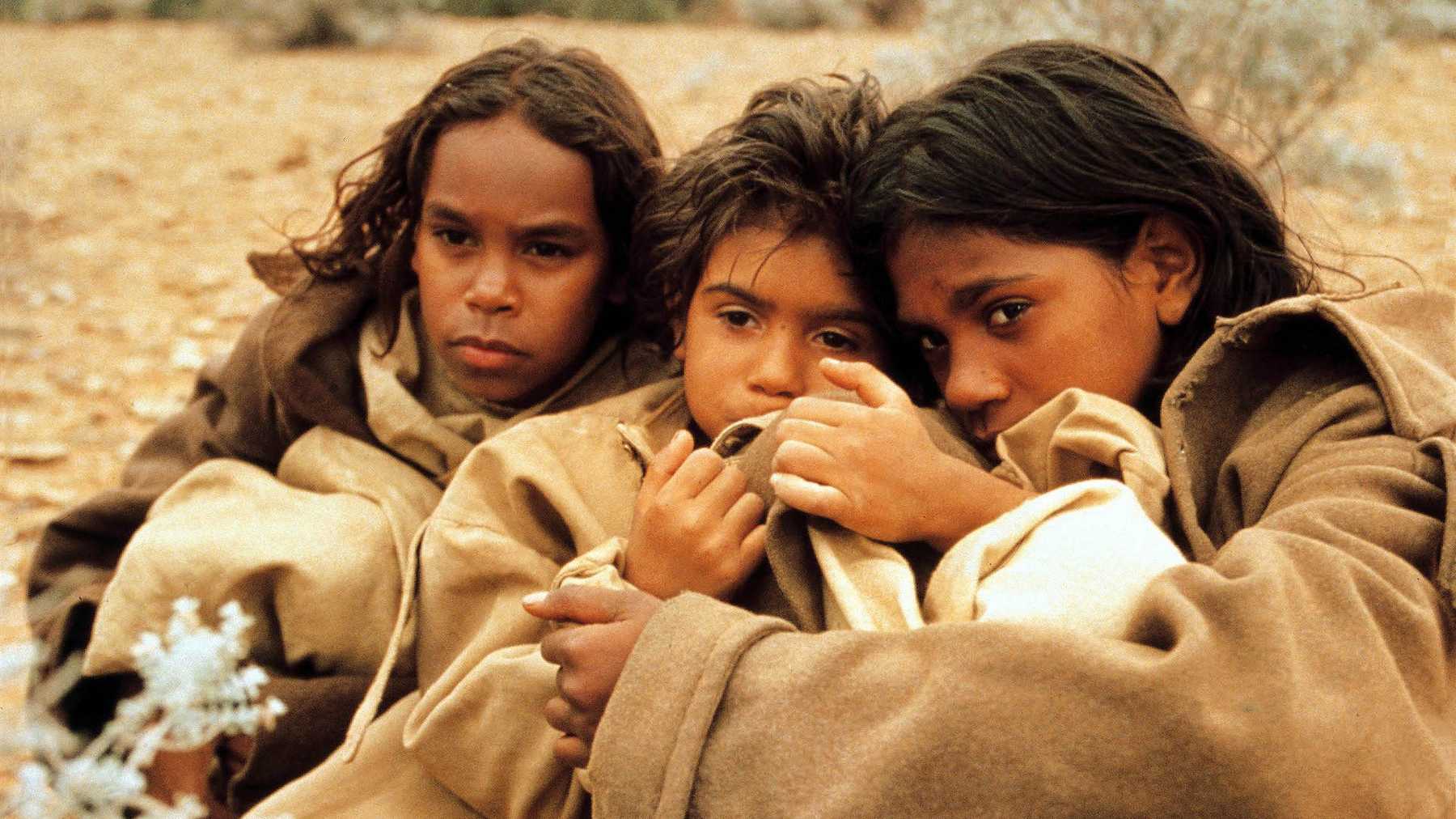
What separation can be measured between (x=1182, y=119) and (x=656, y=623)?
52.7 inches

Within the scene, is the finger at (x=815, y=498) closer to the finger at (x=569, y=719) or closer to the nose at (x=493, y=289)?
the finger at (x=569, y=719)

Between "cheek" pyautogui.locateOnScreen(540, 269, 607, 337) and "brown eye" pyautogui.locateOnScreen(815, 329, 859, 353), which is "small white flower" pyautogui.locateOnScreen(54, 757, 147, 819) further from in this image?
"cheek" pyautogui.locateOnScreen(540, 269, 607, 337)

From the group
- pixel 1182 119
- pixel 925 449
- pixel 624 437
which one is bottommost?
pixel 624 437

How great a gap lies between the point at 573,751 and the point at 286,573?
1001mm

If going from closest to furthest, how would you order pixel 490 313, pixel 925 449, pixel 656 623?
pixel 656 623, pixel 925 449, pixel 490 313

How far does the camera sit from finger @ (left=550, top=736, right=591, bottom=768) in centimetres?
201

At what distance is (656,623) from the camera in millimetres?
1866

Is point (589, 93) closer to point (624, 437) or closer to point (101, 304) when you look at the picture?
point (624, 437)

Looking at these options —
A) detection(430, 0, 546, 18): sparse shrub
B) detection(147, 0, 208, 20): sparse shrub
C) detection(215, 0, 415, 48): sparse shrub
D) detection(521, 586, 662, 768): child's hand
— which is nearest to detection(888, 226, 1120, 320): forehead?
detection(521, 586, 662, 768): child's hand

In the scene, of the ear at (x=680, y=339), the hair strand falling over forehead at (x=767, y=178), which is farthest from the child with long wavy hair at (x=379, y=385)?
the hair strand falling over forehead at (x=767, y=178)

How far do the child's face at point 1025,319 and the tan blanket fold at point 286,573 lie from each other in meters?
1.13

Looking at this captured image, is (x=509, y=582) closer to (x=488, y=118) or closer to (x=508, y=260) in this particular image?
(x=508, y=260)

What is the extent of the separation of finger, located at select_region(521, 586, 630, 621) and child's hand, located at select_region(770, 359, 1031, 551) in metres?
0.27

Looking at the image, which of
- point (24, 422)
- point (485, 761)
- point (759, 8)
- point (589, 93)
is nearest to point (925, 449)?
point (485, 761)
